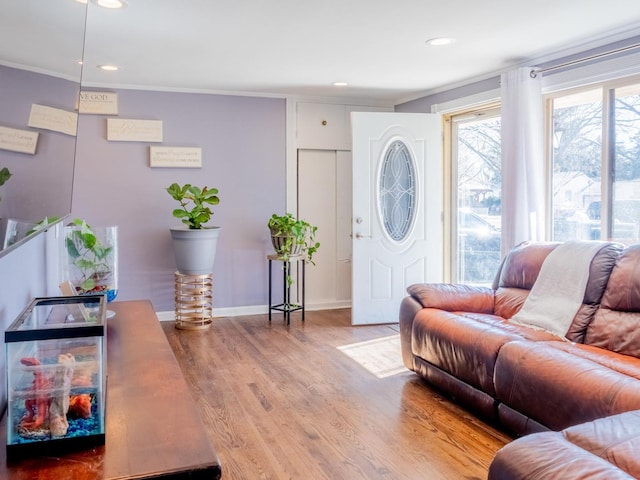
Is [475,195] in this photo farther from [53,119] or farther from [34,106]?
[34,106]

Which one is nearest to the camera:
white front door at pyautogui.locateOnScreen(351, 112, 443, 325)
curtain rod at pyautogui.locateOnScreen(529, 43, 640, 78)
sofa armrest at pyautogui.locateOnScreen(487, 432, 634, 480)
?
sofa armrest at pyautogui.locateOnScreen(487, 432, 634, 480)

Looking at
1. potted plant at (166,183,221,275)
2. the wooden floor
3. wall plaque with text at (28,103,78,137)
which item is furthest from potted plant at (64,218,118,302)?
potted plant at (166,183,221,275)

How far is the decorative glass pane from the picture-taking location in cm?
529

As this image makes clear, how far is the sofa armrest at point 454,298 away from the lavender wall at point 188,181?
2.35 metres

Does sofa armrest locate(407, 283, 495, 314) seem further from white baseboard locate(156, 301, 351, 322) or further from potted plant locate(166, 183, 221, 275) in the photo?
white baseboard locate(156, 301, 351, 322)

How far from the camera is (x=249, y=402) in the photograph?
128 inches

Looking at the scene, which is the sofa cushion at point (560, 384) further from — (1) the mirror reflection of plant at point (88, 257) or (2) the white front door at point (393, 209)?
(2) the white front door at point (393, 209)

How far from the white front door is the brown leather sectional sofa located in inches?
59.2

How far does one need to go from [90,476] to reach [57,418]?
6.1 inches

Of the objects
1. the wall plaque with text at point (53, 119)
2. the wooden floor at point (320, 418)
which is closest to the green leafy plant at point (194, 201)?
the wooden floor at point (320, 418)

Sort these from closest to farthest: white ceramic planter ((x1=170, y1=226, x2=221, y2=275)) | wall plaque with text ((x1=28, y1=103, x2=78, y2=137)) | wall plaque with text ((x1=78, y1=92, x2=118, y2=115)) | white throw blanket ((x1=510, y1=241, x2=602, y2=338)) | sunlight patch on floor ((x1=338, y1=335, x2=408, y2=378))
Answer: wall plaque with text ((x1=28, y1=103, x2=78, y2=137)), white throw blanket ((x1=510, y1=241, x2=602, y2=338)), sunlight patch on floor ((x1=338, y1=335, x2=408, y2=378)), white ceramic planter ((x1=170, y1=226, x2=221, y2=275)), wall plaque with text ((x1=78, y1=92, x2=118, y2=115))

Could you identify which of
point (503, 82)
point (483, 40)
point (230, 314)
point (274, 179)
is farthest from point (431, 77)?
point (230, 314)

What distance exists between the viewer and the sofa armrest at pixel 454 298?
11.7 feet

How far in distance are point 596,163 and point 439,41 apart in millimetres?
1380
